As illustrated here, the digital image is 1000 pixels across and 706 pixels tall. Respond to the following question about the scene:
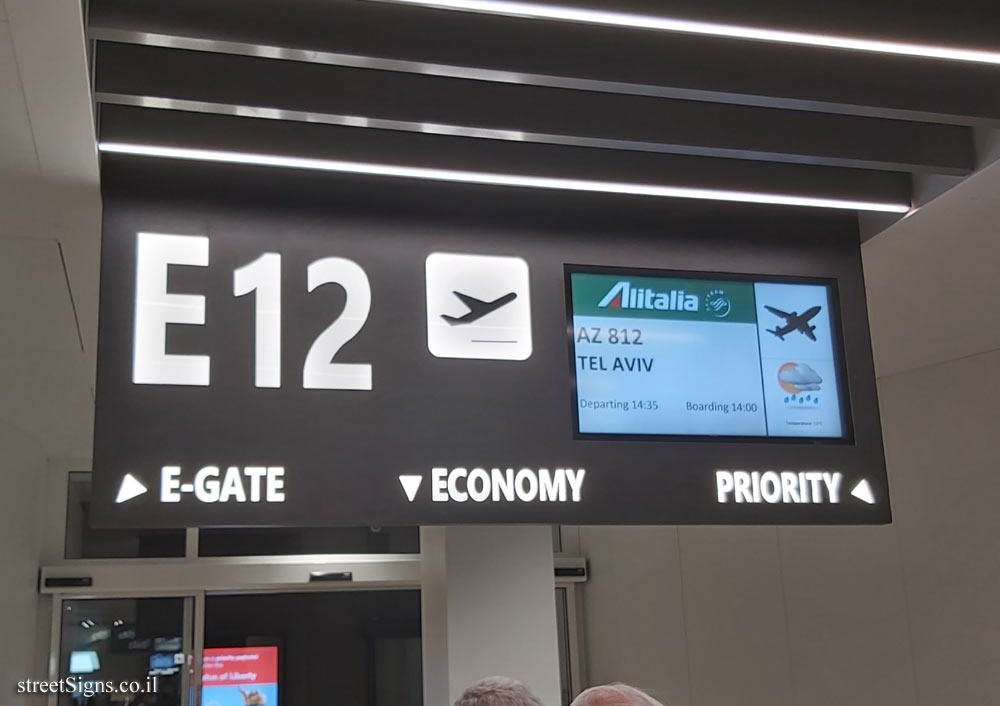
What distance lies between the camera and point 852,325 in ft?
11.3

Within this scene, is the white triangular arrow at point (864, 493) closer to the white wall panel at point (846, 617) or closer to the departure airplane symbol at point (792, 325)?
the departure airplane symbol at point (792, 325)

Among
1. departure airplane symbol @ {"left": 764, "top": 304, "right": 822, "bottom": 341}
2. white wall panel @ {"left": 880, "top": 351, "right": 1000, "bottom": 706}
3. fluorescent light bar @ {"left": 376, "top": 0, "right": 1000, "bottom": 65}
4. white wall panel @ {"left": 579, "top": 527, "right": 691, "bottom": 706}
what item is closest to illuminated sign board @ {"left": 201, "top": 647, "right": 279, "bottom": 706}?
white wall panel @ {"left": 579, "top": 527, "right": 691, "bottom": 706}

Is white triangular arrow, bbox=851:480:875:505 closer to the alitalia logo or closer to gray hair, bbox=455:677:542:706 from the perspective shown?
the alitalia logo

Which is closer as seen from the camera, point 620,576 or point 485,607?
point 485,607

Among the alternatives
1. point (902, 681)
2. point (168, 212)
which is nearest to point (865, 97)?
point (168, 212)

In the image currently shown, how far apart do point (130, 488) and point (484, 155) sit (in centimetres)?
129

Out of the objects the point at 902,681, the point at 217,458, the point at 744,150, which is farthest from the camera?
the point at 902,681

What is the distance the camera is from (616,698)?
1.86 meters

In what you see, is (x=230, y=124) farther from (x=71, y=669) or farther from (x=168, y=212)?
(x=71, y=669)

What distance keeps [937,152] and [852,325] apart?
56 centimetres

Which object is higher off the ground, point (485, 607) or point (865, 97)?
point (865, 97)

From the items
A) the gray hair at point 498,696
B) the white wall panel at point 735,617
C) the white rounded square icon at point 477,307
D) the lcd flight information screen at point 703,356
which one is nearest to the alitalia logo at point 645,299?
the lcd flight information screen at point 703,356

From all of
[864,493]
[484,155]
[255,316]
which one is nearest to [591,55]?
[484,155]

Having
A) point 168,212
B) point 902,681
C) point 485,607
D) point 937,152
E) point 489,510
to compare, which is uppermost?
point 937,152
